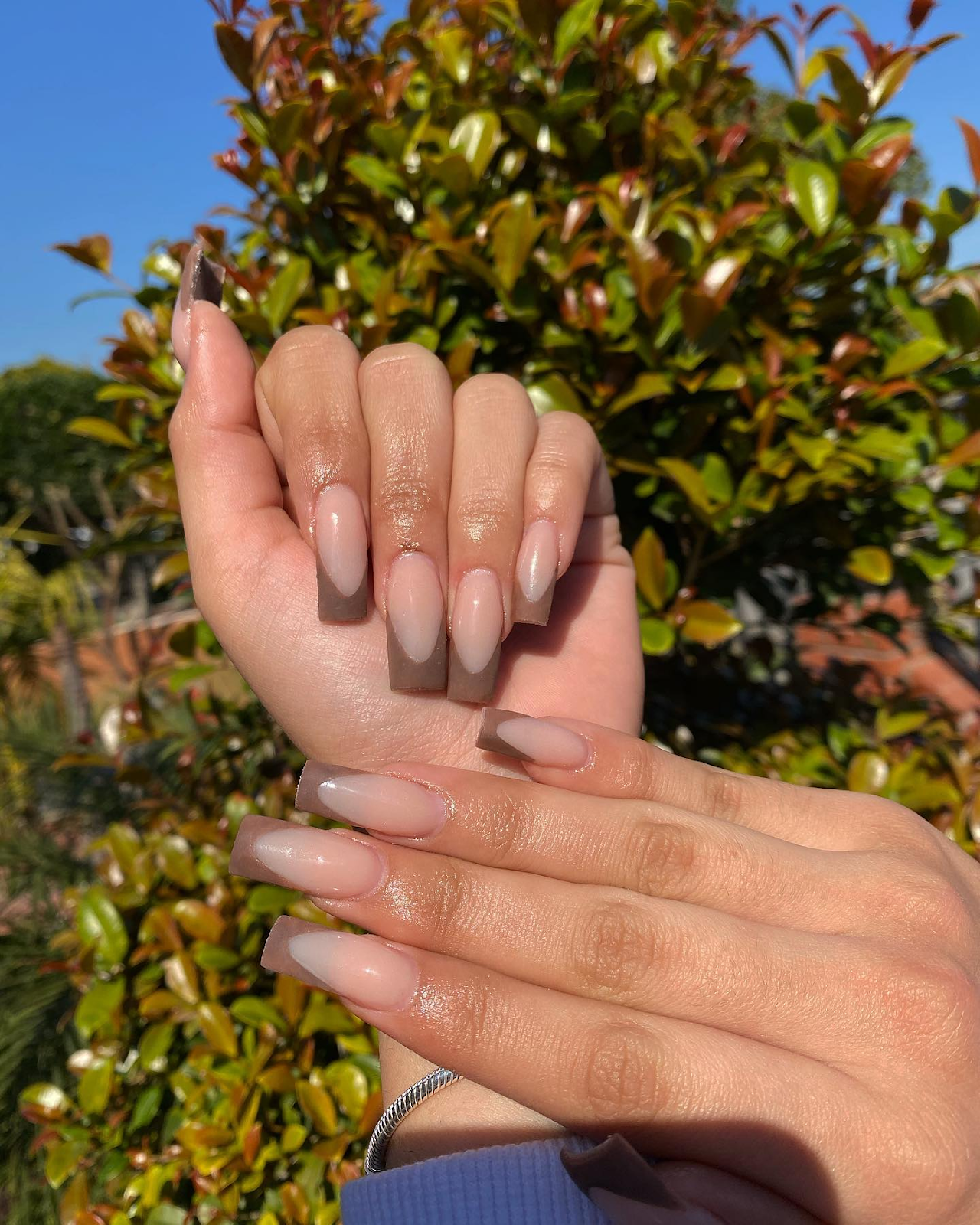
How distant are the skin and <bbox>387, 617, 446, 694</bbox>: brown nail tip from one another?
0.12 meters

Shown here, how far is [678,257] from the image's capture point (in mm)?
1509

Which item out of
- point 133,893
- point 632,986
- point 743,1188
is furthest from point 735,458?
point 133,893

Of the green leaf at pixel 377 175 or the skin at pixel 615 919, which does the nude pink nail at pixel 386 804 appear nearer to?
the skin at pixel 615 919

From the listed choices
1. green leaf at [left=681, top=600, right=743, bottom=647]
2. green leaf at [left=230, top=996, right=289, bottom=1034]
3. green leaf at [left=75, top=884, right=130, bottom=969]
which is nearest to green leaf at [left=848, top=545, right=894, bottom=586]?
green leaf at [left=681, top=600, right=743, bottom=647]

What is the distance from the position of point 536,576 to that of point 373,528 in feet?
0.77

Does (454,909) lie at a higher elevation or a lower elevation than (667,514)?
lower

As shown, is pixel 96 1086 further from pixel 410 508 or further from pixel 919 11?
pixel 919 11

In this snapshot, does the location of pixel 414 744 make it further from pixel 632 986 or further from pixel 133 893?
pixel 133 893

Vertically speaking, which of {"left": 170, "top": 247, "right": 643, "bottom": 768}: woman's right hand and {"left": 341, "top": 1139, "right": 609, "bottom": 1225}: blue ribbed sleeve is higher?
{"left": 170, "top": 247, "right": 643, "bottom": 768}: woman's right hand

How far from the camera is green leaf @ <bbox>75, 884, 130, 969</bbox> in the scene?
5.48ft

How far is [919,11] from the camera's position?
1.58m

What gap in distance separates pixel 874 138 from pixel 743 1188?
187cm

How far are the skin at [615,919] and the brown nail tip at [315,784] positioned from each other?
0.24 feet

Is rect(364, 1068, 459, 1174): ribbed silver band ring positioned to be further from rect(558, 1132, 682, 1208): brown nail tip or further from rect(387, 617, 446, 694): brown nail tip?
rect(387, 617, 446, 694): brown nail tip
